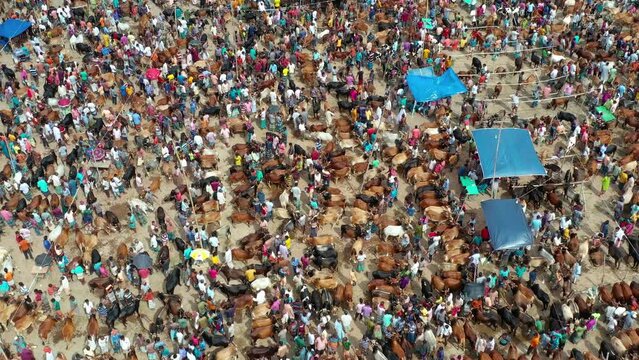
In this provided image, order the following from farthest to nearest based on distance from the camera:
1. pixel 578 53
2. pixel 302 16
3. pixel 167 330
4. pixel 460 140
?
1. pixel 302 16
2. pixel 578 53
3. pixel 460 140
4. pixel 167 330

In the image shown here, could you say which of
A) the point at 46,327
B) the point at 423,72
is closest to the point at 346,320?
the point at 46,327

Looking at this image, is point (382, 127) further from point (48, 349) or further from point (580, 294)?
point (48, 349)

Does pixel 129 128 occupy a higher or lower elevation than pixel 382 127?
higher

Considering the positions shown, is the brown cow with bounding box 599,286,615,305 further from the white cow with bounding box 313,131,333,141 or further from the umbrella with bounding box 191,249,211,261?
the umbrella with bounding box 191,249,211,261

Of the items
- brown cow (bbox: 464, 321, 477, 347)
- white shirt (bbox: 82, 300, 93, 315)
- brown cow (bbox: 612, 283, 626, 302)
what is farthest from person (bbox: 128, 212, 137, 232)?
brown cow (bbox: 612, 283, 626, 302)

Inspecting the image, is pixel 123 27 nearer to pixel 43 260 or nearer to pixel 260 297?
pixel 43 260

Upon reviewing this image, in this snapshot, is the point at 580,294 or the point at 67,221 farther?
the point at 67,221

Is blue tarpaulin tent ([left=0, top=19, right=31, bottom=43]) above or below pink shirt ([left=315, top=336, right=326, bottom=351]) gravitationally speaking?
above

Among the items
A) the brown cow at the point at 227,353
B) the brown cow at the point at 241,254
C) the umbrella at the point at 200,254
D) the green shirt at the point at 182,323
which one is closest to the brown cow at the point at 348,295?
the brown cow at the point at 241,254

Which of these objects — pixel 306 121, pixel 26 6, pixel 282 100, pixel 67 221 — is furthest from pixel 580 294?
pixel 26 6
